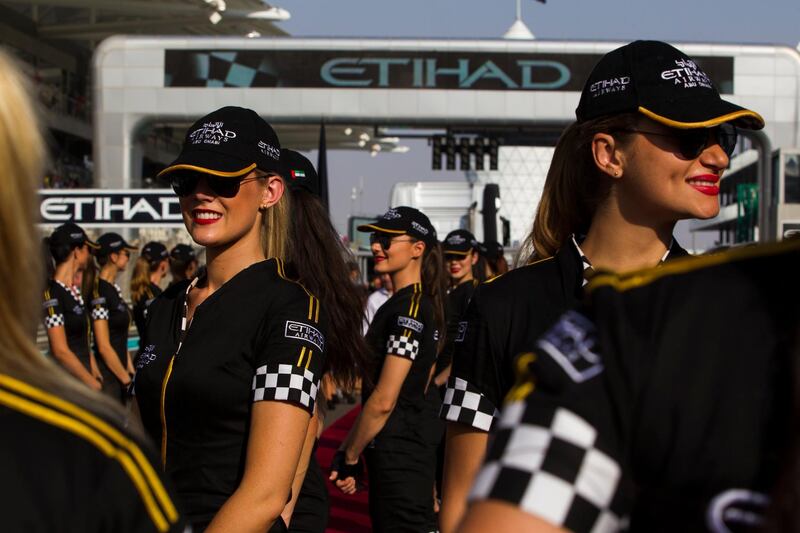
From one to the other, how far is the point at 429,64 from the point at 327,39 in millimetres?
2622

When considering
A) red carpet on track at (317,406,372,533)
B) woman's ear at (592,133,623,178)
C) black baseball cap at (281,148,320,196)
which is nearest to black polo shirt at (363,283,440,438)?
red carpet on track at (317,406,372,533)

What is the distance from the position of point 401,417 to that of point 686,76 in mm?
3417

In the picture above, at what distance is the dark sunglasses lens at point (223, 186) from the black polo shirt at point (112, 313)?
6.62m

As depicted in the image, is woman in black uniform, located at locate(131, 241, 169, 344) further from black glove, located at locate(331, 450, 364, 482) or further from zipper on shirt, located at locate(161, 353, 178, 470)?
zipper on shirt, located at locate(161, 353, 178, 470)

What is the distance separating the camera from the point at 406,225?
19.9ft

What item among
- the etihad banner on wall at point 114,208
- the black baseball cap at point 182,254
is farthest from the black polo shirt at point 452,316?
the etihad banner on wall at point 114,208

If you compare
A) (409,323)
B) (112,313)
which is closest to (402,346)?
(409,323)

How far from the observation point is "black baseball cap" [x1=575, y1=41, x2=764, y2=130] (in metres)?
2.30

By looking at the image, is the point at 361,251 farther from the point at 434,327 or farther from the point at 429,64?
the point at 434,327

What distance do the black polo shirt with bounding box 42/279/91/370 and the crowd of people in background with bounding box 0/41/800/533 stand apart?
10.8 feet

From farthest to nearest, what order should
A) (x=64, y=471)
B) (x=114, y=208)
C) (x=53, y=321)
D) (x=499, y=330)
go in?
(x=114, y=208) < (x=53, y=321) < (x=499, y=330) < (x=64, y=471)

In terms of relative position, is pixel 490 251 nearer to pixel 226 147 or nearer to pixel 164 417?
pixel 226 147

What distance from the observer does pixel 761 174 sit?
26297 millimetres

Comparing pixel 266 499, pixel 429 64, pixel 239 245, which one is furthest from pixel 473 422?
pixel 429 64
